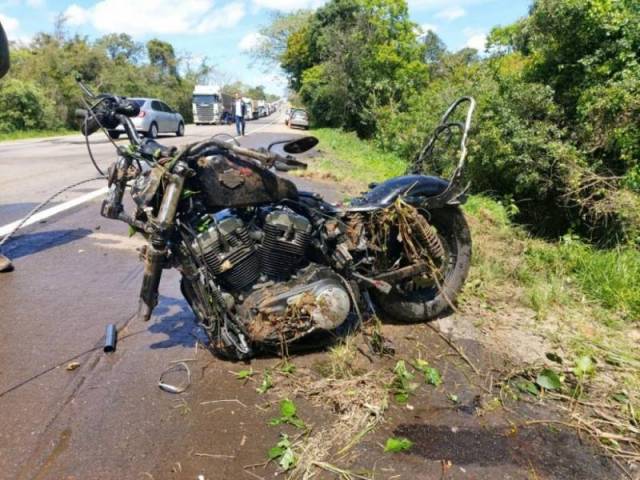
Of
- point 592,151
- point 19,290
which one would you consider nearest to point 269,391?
point 19,290

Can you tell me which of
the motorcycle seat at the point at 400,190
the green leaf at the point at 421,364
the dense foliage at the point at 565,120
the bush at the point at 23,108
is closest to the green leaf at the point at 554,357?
the green leaf at the point at 421,364

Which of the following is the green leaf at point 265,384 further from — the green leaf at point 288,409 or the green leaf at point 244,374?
the green leaf at point 288,409

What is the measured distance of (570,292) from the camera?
462 centimetres

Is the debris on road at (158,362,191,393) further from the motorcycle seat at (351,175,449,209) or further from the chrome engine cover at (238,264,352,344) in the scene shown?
the motorcycle seat at (351,175,449,209)

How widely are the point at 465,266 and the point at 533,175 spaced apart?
482 centimetres

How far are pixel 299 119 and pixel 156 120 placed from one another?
53.2ft

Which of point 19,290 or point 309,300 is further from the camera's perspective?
point 19,290

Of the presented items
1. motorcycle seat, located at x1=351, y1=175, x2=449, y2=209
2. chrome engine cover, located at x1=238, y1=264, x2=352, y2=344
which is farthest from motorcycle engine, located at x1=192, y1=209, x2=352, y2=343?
motorcycle seat, located at x1=351, y1=175, x2=449, y2=209

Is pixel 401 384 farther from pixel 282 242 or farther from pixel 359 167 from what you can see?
pixel 359 167

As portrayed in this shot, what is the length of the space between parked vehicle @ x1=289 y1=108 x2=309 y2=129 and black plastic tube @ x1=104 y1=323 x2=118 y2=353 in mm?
33084

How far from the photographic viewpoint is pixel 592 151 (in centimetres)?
725

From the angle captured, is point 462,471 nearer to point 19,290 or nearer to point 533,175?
point 19,290

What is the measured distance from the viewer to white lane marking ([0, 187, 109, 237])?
589 centimetres

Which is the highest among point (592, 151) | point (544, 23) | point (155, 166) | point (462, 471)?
point (544, 23)
